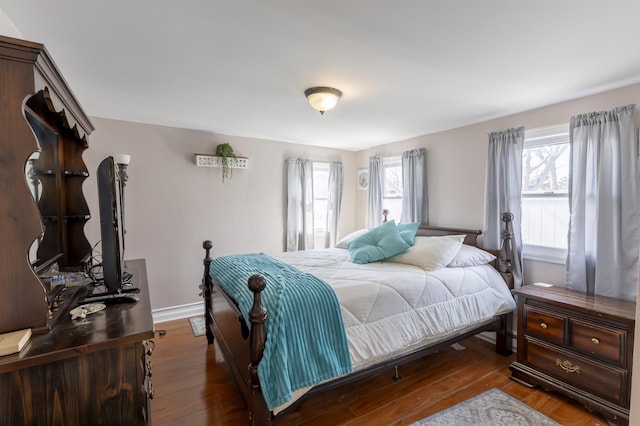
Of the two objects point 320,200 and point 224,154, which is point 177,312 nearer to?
point 224,154

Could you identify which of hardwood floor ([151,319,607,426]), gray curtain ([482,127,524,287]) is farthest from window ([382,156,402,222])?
hardwood floor ([151,319,607,426])

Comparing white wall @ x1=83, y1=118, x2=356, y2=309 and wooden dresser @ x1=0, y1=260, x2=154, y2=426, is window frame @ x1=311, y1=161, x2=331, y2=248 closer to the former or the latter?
white wall @ x1=83, y1=118, x2=356, y2=309

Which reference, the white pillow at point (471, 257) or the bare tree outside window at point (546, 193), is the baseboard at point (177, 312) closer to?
the white pillow at point (471, 257)

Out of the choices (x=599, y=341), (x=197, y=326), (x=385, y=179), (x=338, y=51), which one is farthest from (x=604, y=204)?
(x=197, y=326)

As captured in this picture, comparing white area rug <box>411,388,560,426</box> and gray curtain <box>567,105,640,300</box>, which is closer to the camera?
white area rug <box>411,388,560,426</box>

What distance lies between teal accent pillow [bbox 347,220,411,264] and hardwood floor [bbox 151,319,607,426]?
104cm

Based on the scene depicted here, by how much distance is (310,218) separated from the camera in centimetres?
462

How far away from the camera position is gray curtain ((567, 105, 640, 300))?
221cm

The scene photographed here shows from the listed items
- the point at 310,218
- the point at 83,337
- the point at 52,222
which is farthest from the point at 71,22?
the point at 310,218

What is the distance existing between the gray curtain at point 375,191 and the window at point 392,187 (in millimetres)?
63

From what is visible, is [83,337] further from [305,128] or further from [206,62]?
[305,128]

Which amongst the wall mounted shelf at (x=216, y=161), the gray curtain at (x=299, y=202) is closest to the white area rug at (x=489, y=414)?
the gray curtain at (x=299, y=202)

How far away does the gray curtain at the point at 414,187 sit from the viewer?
3.83m

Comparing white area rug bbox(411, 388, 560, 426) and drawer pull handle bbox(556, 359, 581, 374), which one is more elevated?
drawer pull handle bbox(556, 359, 581, 374)
